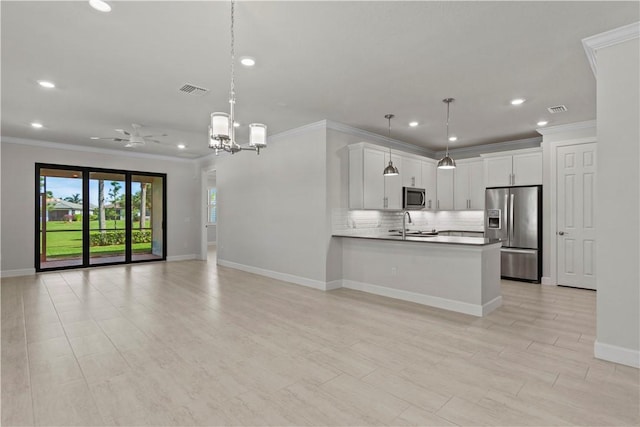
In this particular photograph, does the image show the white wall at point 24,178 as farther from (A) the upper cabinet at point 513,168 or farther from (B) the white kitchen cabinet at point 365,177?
(A) the upper cabinet at point 513,168

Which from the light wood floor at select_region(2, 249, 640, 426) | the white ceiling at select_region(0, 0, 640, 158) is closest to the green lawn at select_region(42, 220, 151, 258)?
the white ceiling at select_region(0, 0, 640, 158)

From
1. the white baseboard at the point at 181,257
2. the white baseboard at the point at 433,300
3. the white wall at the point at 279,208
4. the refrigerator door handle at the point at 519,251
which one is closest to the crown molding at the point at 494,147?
the refrigerator door handle at the point at 519,251

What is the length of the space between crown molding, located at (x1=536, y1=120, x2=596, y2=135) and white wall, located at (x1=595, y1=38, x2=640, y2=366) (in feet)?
10.5

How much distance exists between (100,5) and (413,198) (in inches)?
224

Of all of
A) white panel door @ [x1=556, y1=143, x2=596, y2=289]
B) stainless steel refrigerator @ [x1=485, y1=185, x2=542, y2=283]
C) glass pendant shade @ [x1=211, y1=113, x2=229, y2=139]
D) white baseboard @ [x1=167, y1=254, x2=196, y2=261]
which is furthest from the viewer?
white baseboard @ [x1=167, y1=254, x2=196, y2=261]

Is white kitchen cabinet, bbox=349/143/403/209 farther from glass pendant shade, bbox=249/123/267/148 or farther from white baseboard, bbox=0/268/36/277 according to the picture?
white baseboard, bbox=0/268/36/277

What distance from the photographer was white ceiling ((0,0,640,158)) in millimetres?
2578

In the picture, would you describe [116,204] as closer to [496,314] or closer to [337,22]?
[337,22]

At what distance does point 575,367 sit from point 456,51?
9.62 ft

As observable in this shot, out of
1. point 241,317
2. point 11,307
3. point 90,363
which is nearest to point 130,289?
point 11,307

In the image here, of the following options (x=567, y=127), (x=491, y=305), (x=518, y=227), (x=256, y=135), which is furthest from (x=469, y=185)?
(x=256, y=135)

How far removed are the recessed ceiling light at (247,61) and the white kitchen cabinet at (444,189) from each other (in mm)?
5437

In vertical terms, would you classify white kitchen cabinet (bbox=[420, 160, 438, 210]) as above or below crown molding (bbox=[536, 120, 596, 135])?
below

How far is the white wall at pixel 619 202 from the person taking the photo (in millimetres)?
2746
